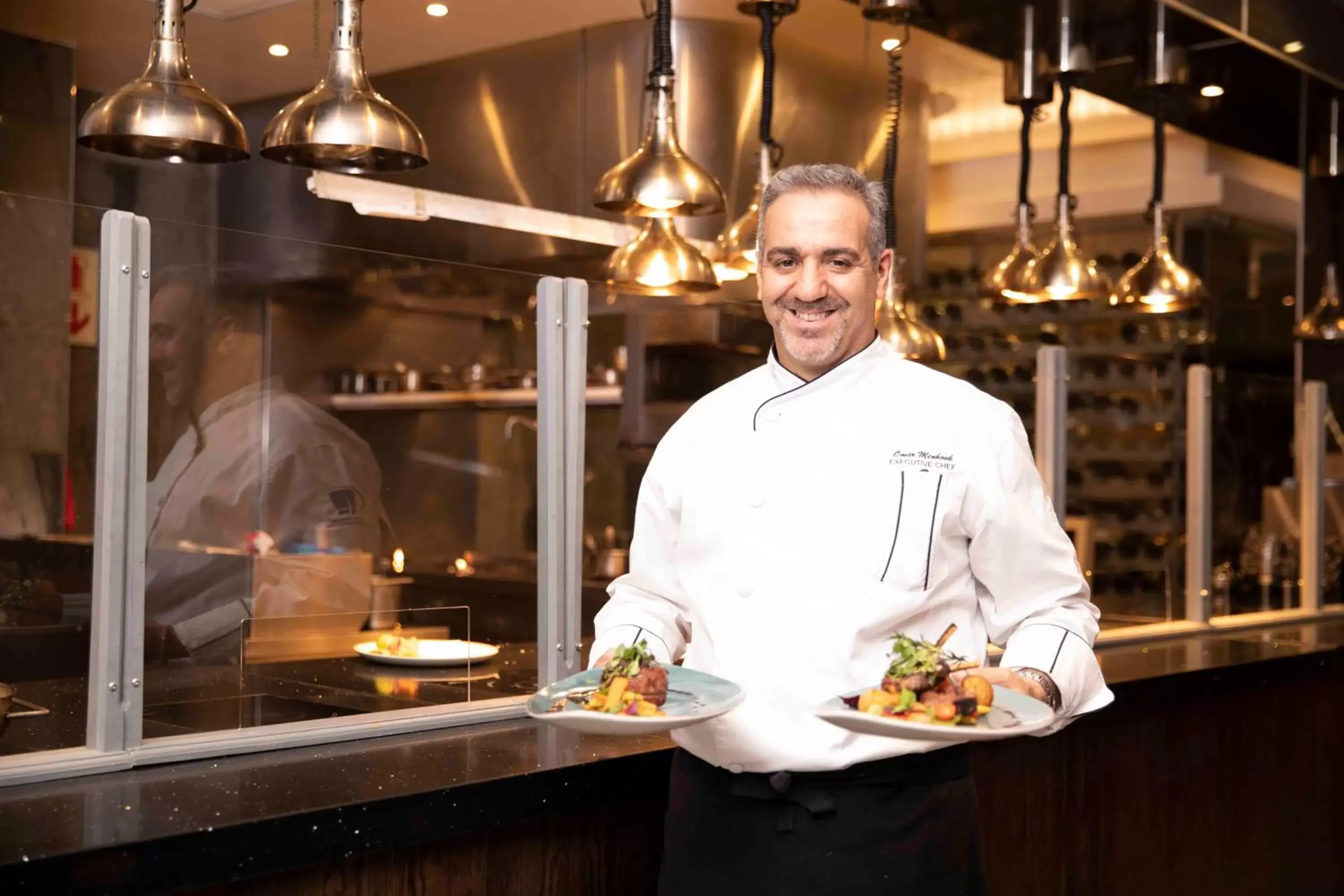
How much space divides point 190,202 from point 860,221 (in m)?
4.69

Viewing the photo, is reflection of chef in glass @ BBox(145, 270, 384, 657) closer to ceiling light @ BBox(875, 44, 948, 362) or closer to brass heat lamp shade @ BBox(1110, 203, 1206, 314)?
ceiling light @ BBox(875, 44, 948, 362)

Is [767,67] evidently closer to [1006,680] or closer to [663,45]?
[663,45]

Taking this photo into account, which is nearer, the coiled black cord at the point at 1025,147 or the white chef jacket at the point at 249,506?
the white chef jacket at the point at 249,506

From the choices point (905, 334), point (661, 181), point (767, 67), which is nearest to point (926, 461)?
point (661, 181)

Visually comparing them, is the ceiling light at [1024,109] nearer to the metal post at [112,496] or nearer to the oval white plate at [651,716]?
the oval white plate at [651,716]

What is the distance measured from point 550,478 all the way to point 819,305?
2.88 feet

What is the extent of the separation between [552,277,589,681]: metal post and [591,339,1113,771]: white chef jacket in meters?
0.61

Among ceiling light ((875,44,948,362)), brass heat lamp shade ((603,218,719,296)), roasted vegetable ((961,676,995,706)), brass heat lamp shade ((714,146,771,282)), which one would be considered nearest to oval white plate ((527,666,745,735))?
roasted vegetable ((961,676,995,706))

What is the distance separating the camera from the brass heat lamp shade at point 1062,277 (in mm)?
3914

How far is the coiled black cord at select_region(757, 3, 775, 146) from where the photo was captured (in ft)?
10.5

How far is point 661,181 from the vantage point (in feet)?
9.64

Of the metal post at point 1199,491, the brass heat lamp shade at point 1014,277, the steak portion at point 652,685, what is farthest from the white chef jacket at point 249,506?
the metal post at point 1199,491

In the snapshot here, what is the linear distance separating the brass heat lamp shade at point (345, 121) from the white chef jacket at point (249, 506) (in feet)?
1.34

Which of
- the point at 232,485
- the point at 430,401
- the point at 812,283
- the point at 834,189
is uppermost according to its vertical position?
the point at 834,189
